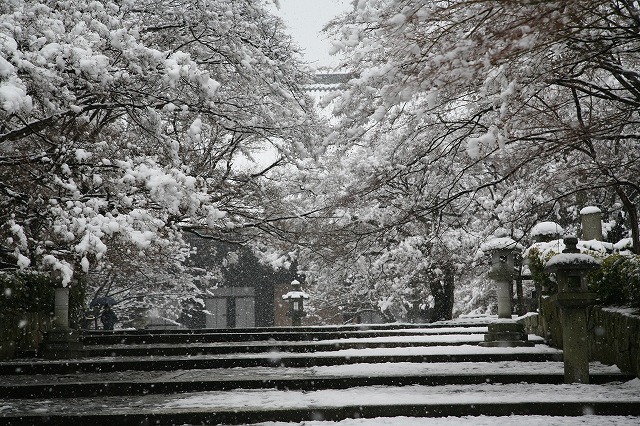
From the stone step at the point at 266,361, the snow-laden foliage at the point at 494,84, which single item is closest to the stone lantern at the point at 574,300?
the snow-laden foliage at the point at 494,84

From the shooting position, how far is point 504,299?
32.2 ft

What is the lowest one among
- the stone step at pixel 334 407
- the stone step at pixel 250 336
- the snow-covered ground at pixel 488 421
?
the snow-covered ground at pixel 488 421

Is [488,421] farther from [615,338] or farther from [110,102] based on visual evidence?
[110,102]

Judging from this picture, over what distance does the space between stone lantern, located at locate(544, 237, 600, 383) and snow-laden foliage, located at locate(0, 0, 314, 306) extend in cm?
424

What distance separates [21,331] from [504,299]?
800 centimetres

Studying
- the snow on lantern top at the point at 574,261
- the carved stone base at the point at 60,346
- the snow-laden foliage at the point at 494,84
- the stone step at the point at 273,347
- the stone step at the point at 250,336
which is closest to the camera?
the snow-laden foliage at the point at 494,84

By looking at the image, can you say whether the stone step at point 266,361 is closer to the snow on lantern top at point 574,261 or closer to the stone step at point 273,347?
the stone step at point 273,347

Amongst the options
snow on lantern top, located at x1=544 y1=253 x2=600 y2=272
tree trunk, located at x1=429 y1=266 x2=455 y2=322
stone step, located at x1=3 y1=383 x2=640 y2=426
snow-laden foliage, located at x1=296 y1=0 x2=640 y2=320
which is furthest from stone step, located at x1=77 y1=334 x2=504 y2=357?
tree trunk, located at x1=429 y1=266 x2=455 y2=322

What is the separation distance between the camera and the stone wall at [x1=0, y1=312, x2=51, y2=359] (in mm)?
9750

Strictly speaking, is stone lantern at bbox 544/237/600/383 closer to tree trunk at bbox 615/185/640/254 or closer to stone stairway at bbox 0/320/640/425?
stone stairway at bbox 0/320/640/425

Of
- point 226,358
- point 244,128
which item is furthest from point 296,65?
point 226,358

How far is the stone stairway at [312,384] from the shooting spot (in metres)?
6.03

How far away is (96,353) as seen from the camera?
10.2 m

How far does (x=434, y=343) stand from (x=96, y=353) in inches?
219
